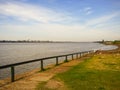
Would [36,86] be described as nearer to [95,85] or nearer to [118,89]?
[95,85]

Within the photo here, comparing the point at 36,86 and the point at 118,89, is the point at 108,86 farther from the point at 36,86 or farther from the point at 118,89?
the point at 36,86

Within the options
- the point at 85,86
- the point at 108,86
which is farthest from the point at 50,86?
the point at 108,86

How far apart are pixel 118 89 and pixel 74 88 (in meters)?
2.34

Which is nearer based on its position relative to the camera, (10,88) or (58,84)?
(10,88)

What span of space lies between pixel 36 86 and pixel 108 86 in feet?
13.4

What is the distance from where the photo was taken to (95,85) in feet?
32.6

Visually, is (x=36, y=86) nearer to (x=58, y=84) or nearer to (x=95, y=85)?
(x=58, y=84)

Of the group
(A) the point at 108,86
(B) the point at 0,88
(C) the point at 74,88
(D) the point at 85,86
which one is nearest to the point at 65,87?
(C) the point at 74,88

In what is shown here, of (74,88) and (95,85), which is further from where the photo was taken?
(95,85)

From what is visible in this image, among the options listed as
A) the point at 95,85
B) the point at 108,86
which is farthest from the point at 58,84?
the point at 108,86

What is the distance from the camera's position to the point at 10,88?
370 inches

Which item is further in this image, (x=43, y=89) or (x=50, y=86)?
(x=50, y=86)

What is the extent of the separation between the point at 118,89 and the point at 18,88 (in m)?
5.39

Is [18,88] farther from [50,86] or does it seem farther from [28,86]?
[50,86]
